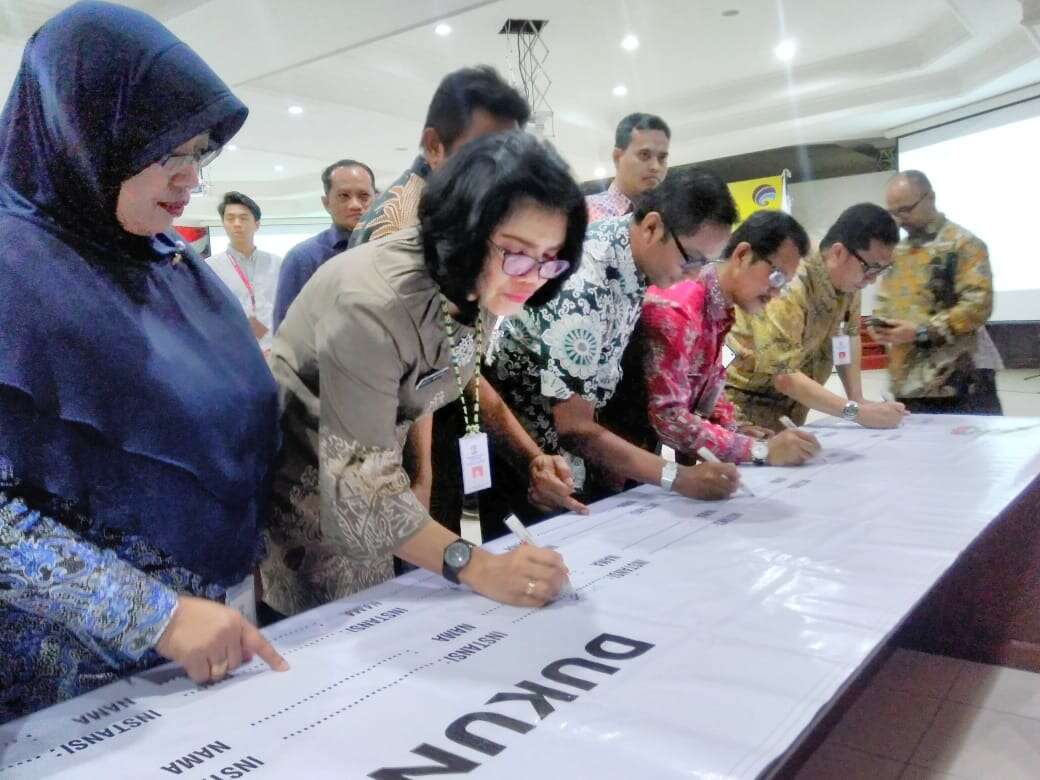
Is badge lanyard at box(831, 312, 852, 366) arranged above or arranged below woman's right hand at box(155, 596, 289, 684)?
above

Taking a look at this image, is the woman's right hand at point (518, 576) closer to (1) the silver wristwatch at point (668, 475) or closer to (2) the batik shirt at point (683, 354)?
(1) the silver wristwatch at point (668, 475)

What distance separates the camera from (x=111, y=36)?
772 mm

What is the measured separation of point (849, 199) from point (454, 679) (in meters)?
10.3

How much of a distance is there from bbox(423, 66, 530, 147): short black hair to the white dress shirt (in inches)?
Result: 95.2

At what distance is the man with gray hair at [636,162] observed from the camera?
2771mm

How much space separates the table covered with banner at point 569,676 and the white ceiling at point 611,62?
3.67 metres

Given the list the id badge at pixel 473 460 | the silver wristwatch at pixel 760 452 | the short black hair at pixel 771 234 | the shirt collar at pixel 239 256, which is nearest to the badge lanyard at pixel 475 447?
the id badge at pixel 473 460

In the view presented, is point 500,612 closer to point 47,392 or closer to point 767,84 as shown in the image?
point 47,392

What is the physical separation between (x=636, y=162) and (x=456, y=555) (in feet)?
7.09

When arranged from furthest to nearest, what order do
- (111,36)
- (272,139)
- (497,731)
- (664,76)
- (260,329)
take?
1. (272,139)
2. (664,76)
3. (260,329)
4. (111,36)
5. (497,731)

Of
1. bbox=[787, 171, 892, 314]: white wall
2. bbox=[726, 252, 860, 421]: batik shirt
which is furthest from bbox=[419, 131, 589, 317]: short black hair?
bbox=[787, 171, 892, 314]: white wall

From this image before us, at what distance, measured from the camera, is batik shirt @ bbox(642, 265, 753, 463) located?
1.70 meters

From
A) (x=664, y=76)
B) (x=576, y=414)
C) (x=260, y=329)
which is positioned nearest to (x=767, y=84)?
(x=664, y=76)

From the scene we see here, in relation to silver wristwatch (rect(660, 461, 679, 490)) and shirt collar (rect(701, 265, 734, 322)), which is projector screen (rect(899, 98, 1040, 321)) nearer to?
shirt collar (rect(701, 265, 734, 322))
